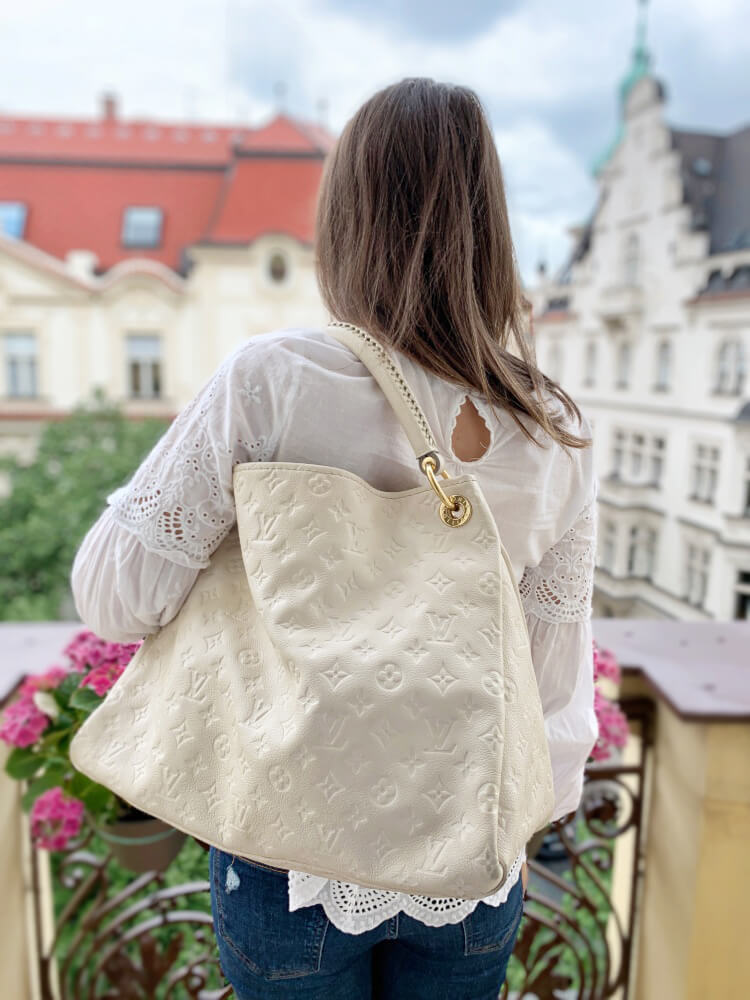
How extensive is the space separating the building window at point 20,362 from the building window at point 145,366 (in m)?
0.42

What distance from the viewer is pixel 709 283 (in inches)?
68.2

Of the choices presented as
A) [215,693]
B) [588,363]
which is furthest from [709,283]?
[215,693]

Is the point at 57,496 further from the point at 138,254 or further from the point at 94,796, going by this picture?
the point at 94,796

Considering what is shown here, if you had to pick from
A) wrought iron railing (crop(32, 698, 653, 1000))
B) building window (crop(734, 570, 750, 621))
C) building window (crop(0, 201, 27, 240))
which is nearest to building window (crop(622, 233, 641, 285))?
building window (crop(734, 570, 750, 621))

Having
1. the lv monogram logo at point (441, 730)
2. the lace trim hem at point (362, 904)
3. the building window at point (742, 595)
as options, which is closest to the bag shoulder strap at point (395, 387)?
the lv monogram logo at point (441, 730)

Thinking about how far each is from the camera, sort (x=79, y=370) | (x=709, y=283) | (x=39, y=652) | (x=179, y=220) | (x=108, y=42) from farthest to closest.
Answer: (x=179, y=220) < (x=79, y=370) < (x=108, y=42) < (x=709, y=283) < (x=39, y=652)

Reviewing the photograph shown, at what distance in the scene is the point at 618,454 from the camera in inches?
75.1

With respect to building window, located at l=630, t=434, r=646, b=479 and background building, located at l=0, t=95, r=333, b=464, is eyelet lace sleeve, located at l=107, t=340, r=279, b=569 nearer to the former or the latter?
building window, located at l=630, t=434, r=646, b=479

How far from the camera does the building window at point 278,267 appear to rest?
12.2ft

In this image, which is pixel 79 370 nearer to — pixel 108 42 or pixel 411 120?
pixel 108 42

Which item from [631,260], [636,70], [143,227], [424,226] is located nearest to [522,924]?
[424,226]

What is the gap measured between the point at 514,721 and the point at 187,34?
3.05m

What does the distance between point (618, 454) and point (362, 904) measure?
1591mm

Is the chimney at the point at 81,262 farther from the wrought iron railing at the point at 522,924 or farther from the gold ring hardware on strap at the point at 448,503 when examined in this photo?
the gold ring hardware on strap at the point at 448,503
